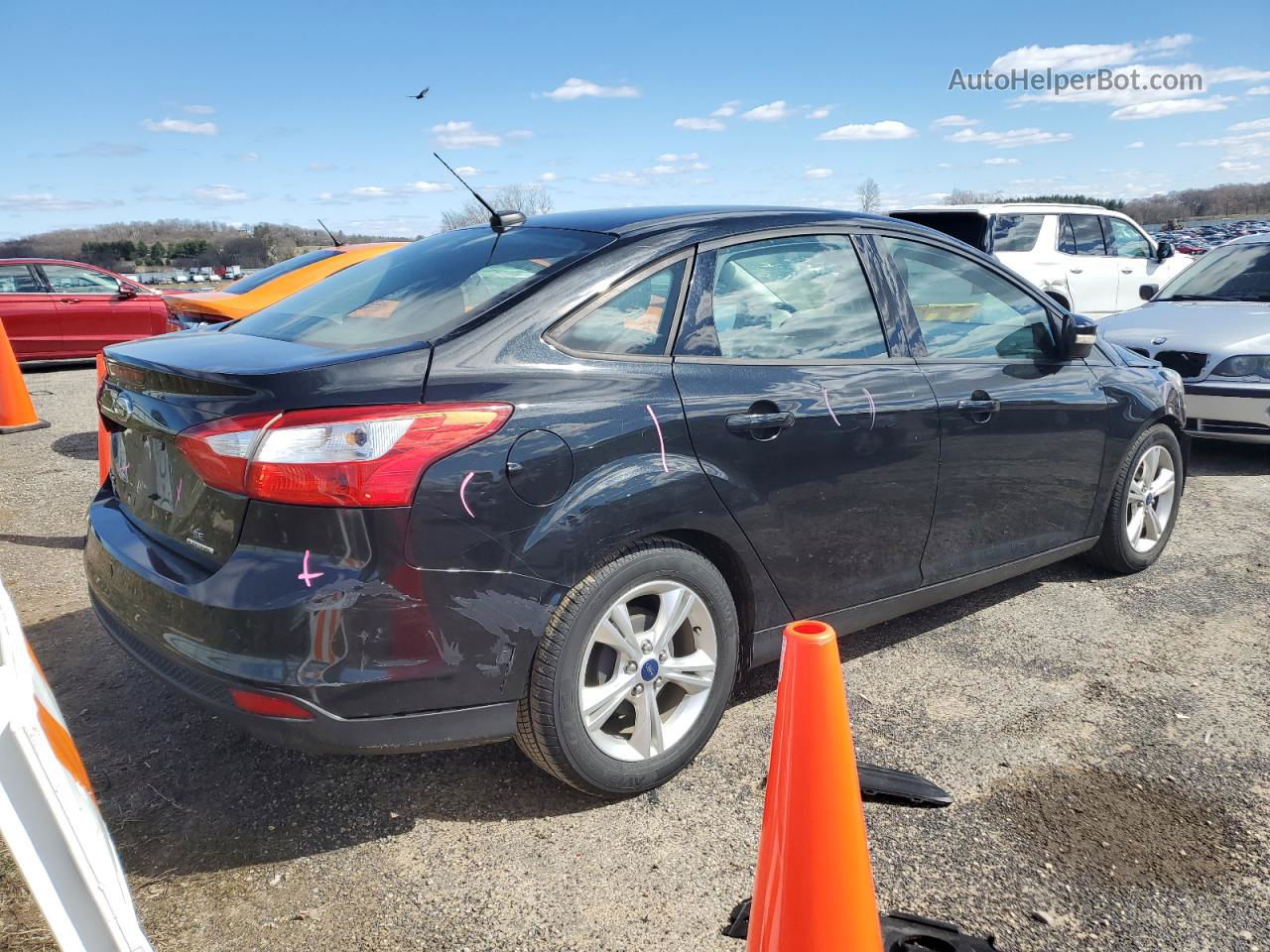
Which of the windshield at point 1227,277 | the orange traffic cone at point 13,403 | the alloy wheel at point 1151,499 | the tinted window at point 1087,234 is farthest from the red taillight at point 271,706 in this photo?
the tinted window at point 1087,234

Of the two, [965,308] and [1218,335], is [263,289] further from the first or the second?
[1218,335]

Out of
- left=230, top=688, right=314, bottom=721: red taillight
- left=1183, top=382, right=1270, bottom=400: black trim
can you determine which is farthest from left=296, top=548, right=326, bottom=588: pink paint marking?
left=1183, top=382, right=1270, bottom=400: black trim

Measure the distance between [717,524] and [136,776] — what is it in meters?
1.92

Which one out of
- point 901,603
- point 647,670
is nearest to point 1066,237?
point 901,603

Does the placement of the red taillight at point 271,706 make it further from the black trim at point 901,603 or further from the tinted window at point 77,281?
the tinted window at point 77,281

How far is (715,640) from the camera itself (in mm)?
2857

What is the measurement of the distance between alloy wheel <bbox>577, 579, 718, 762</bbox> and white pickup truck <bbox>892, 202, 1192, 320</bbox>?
856 cm

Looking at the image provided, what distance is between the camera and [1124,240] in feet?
38.7

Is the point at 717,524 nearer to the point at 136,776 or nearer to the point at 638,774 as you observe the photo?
the point at 638,774

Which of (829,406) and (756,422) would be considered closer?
(756,422)

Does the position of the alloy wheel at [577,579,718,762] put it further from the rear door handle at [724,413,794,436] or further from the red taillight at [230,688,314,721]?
the red taillight at [230,688,314,721]

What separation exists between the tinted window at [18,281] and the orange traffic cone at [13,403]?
4534 millimetres

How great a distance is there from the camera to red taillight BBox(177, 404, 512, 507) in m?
2.25

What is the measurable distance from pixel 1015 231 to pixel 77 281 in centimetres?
1172
